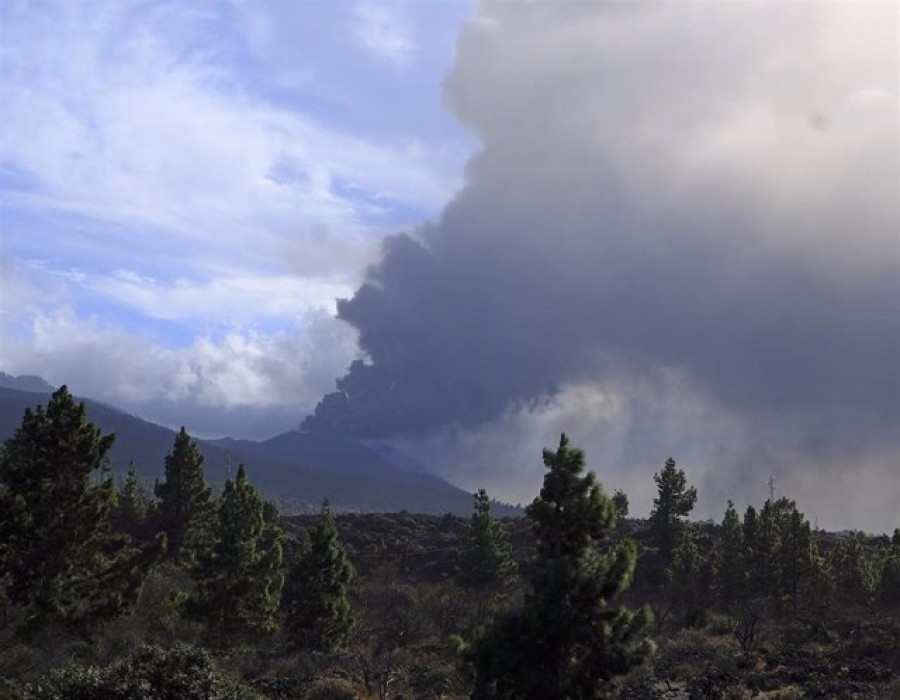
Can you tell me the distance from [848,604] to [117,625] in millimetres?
61205

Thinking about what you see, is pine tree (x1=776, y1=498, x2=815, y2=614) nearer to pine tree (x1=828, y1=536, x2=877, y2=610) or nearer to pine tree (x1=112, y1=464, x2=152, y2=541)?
pine tree (x1=828, y1=536, x2=877, y2=610)

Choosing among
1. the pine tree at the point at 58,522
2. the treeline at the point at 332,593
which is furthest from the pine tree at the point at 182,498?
the pine tree at the point at 58,522

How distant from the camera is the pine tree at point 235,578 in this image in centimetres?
4134

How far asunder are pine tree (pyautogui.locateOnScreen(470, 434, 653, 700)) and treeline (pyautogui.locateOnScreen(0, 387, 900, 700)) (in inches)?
1.4

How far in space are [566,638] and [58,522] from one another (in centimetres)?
2481

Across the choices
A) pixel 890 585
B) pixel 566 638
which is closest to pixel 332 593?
pixel 566 638

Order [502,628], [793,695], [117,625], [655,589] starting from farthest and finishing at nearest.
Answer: [655,589] < [117,625] < [793,695] < [502,628]

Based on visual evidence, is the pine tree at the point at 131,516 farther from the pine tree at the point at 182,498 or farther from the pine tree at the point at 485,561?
the pine tree at the point at 485,561

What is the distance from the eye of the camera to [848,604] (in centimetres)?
7231

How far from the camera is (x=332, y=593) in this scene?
43781mm

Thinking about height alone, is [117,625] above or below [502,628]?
below

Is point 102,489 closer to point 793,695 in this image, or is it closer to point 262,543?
point 793,695

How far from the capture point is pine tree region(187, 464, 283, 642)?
41344 millimetres

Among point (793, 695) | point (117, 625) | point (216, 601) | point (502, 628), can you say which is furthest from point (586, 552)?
point (117, 625)
